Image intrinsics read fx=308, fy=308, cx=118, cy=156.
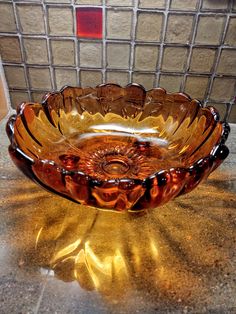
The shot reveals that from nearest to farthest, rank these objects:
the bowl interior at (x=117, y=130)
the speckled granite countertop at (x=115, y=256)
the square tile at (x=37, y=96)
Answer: the speckled granite countertop at (x=115, y=256) < the bowl interior at (x=117, y=130) < the square tile at (x=37, y=96)

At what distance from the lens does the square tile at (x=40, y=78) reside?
78cm

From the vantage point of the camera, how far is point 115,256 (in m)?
0.47

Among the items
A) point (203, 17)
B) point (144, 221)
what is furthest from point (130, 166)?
point (203, 17)

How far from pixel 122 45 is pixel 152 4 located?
0.11 meters

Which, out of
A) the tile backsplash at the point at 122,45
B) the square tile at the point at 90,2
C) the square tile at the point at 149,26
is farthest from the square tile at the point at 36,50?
the square tile at the point at 149,26

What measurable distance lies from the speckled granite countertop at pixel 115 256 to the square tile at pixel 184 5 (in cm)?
39

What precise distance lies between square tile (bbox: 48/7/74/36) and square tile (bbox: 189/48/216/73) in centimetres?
29

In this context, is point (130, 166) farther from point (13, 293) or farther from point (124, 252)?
point (13, 293)

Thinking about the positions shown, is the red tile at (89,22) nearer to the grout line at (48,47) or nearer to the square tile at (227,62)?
the grout line at (48,47)

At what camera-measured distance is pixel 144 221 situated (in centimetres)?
53

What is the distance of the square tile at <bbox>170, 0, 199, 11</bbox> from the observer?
0.65m

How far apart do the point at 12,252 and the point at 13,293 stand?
0.07m

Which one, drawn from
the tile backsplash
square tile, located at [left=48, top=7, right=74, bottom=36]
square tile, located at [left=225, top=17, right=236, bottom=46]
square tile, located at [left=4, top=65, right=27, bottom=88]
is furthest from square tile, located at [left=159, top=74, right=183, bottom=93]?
square tile, located at [left=4, top=65, right=27, bottom=88]

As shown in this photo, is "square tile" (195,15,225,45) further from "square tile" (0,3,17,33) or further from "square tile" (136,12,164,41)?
"square tile" (0,3,17,33)
